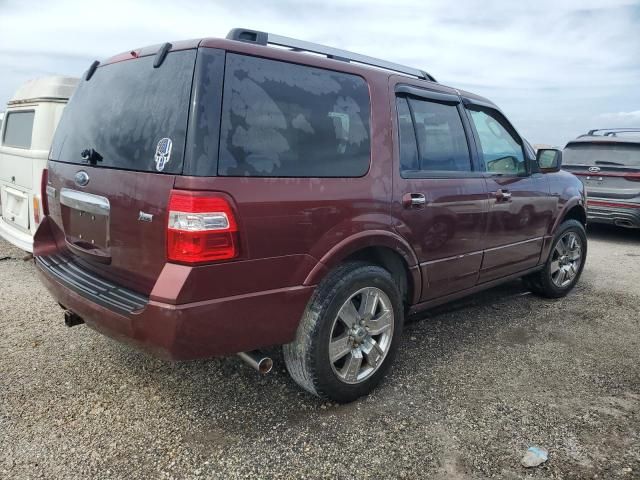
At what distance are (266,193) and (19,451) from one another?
5.46 feet

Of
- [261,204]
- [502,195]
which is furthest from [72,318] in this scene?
[502,195]

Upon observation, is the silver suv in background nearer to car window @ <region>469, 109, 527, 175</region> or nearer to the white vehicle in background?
car window @ <region>469, 109, 527, 175</region>

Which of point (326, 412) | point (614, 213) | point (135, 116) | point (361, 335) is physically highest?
point (135, 116)

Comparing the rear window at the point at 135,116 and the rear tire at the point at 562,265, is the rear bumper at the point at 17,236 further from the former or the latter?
the rear tire at the point at 562,265

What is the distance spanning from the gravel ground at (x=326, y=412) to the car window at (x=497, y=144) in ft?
4.26

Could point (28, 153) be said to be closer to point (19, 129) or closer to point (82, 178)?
point (19, 129)

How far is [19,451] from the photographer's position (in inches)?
92.3

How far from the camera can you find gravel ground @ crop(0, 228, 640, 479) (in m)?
2.32

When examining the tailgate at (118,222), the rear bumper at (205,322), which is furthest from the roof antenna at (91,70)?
the rear bumper at (205,322)

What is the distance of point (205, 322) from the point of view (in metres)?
2.17

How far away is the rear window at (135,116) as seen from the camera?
2.21 meters

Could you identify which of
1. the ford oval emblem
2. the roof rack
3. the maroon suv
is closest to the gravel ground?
the maroon suv

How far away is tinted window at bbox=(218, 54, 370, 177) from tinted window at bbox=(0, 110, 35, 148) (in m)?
3.56

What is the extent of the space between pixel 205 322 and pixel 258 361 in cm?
42
